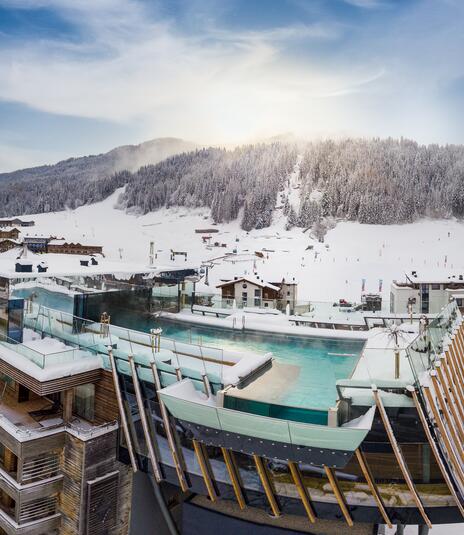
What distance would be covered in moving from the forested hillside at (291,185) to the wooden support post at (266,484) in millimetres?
92305

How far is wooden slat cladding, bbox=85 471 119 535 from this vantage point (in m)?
9.31

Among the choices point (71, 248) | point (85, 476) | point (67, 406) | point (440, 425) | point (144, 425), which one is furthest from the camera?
point (71, 248)

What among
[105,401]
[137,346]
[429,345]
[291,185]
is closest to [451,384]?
[429,345]

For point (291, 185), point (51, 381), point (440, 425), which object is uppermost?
point (291, 185)

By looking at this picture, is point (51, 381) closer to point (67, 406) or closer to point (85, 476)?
point (67, 406)

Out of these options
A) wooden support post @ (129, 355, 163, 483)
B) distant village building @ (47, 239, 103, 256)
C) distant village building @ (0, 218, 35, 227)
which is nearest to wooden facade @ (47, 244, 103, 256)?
distant village building @ (47, 239, 103, 256)

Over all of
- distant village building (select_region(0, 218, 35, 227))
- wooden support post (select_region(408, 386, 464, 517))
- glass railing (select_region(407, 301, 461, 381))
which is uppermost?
distant village building (select_region(0, 218, 35, 227))

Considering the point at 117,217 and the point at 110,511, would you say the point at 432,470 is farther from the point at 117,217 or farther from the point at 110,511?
the point at 117,217

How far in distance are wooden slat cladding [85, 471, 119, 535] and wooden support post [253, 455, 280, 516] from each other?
406cm

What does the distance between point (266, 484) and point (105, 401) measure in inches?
171

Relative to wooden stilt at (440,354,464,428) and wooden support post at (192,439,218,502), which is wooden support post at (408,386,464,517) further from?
wooden support post at (192,439,218,502)

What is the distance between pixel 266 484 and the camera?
7.58m

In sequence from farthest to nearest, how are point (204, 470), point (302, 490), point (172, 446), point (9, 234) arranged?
point (9, 234), point (172, 446), point (204, 470), point (302, 490)

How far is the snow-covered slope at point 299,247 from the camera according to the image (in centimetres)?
5375
